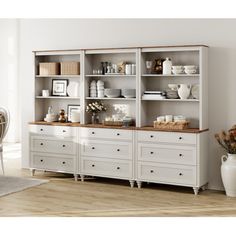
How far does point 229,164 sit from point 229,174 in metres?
0.11

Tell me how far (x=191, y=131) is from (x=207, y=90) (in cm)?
58

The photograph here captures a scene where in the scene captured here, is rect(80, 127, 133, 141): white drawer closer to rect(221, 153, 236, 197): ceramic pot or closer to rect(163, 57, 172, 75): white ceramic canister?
rect(163, 57, 172, 75): white ceramic canister

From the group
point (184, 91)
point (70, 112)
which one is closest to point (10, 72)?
point (70, 112)

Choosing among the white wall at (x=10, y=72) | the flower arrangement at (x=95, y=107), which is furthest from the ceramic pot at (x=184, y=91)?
the white wall at (x=10, y=72)

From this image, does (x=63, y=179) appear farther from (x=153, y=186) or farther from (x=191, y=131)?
(x=191, y=131)

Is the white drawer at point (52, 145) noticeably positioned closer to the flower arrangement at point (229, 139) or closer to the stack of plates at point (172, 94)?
the stack of plates at point (172, 94)

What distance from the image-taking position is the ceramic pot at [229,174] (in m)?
4.57

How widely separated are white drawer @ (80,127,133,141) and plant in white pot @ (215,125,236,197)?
1121 millimetres

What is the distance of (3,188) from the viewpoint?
5051 millimetres

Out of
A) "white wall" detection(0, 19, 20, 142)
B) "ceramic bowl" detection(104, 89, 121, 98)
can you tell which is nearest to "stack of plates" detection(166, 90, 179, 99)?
"ceramic bowl" detection(104, 89, 121, 98)

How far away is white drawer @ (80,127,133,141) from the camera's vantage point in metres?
5.12

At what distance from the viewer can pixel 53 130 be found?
566 centimetres
